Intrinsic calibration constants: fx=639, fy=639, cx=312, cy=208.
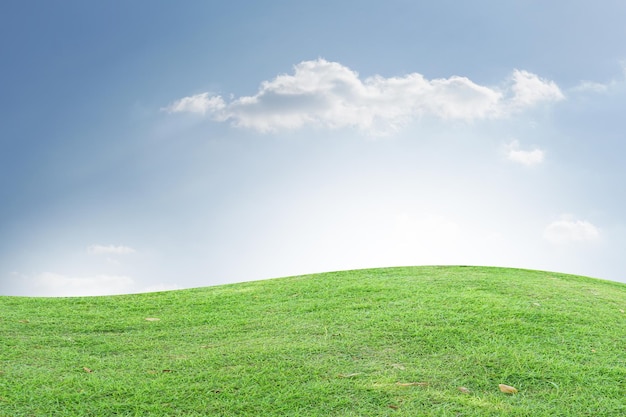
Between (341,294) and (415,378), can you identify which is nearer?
(415,378)

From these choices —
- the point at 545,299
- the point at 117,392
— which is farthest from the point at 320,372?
the point at 545,299

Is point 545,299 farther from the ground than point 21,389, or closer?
farther from the ground

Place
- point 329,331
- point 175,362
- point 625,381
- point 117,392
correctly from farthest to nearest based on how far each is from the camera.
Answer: point 329,331, point 175,362, point 625,381, point 117,392

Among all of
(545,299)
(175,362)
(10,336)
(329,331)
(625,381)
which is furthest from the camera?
(545,299)

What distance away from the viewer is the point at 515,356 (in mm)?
4562

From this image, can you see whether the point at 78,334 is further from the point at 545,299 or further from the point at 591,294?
the point at 591,294

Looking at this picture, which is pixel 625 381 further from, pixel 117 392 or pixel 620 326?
pixel 117 392

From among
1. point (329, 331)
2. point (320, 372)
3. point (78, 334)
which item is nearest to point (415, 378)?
point (320, 372)

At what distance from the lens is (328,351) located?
185 inches

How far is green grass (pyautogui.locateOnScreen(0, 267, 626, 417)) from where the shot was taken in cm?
391

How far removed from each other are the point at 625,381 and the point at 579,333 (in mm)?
933

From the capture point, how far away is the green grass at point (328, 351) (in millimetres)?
3912

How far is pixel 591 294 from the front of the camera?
698 cm

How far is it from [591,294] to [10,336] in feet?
19.3
